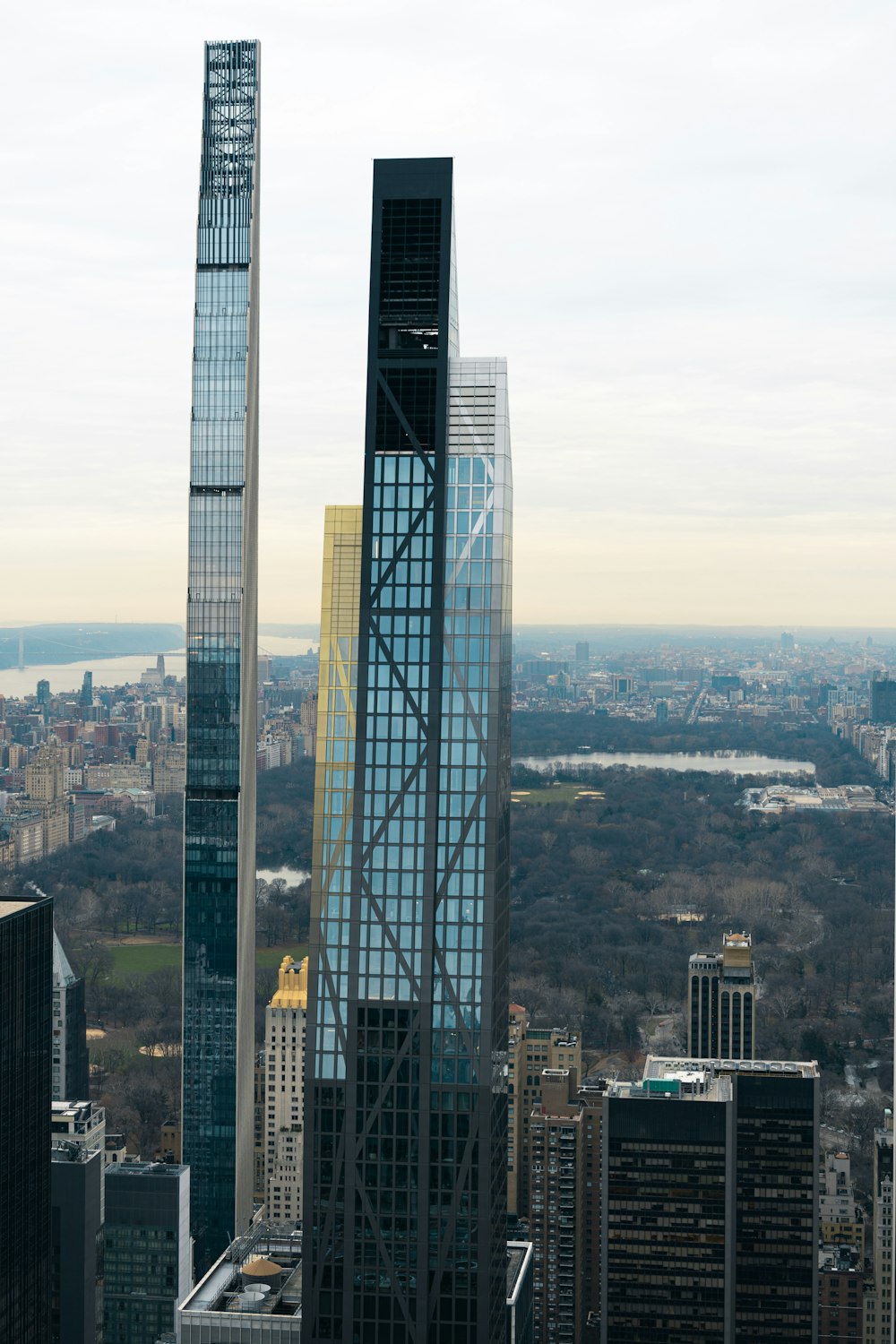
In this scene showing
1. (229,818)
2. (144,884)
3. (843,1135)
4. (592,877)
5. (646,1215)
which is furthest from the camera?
(592,877)

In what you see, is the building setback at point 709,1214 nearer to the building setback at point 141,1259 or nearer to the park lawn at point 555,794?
the building setback at point 141,1259

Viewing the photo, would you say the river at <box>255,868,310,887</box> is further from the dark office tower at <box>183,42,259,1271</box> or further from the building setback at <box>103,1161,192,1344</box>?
the building setback at <box>103,1161,192,1344</box>

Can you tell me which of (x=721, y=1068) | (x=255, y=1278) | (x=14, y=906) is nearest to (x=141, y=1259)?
(x=255, y=1278)

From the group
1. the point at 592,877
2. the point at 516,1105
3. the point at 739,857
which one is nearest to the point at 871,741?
the point at 739,857

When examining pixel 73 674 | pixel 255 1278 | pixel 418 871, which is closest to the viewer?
A: pixel 418 871

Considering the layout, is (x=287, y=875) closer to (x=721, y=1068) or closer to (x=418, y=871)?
(x=721, y=1068)

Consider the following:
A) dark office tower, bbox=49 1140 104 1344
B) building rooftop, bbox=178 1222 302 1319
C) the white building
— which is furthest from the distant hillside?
building rooftop, bbox=178 1222 302 1319

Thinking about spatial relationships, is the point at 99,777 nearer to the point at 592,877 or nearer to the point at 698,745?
the point at 592,877
